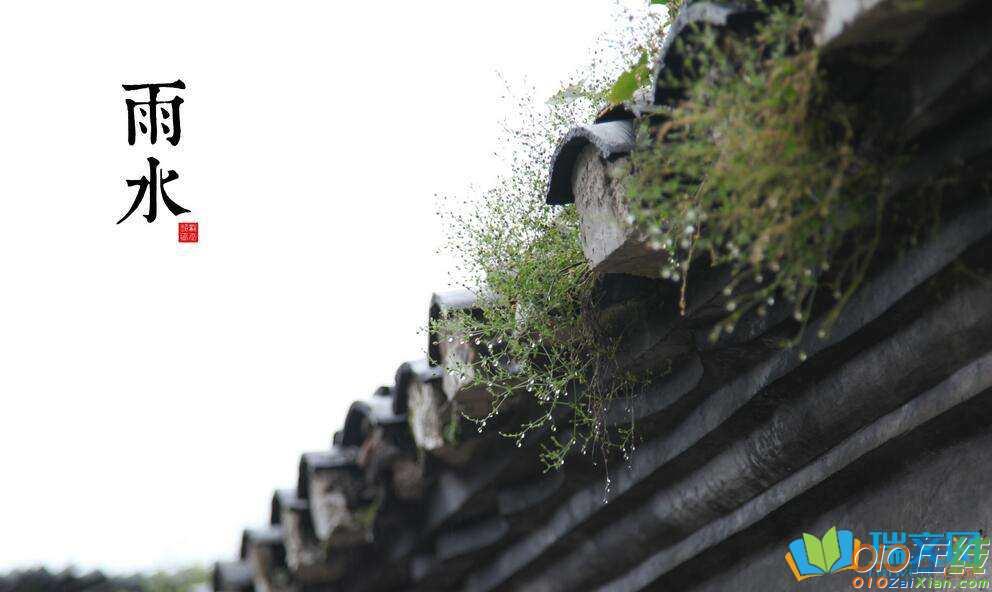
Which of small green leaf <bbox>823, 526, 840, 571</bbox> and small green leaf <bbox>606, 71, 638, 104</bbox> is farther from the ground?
small green leaf <bbox>606, 71, 638, 104</bbox>

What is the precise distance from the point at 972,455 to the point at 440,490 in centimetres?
156

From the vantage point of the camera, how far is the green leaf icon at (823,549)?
204 cm

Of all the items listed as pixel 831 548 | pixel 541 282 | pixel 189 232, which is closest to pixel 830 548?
pixel 831 548

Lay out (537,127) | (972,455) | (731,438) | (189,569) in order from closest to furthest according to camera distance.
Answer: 1. (972,455)
2. (731,438)
3. (537,127)
4. (189,569)

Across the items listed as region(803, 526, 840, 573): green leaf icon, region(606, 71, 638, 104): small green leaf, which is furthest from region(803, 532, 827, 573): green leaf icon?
region(606, 71, 638, 104): small green leaf

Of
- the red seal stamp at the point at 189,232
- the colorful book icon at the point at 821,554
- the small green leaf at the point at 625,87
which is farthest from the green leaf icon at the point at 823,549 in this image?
the red seal stamp at the point at 189,232

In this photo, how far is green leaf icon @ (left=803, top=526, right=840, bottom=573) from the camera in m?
2.04

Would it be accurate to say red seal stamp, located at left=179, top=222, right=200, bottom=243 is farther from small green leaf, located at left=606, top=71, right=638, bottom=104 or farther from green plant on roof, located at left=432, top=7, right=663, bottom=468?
small green leaf, located at left=606, top=71, right=638, bottom=104

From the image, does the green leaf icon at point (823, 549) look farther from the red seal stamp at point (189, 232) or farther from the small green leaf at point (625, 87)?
the red seal stamp at point (189, 232)

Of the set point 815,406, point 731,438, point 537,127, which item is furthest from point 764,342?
point 537,127

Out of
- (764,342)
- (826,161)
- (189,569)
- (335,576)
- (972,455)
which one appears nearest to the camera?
(826,161)

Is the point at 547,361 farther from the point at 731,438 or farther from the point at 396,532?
the point at 396,532

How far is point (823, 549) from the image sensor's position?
2.06 m

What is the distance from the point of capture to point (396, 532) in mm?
3164
